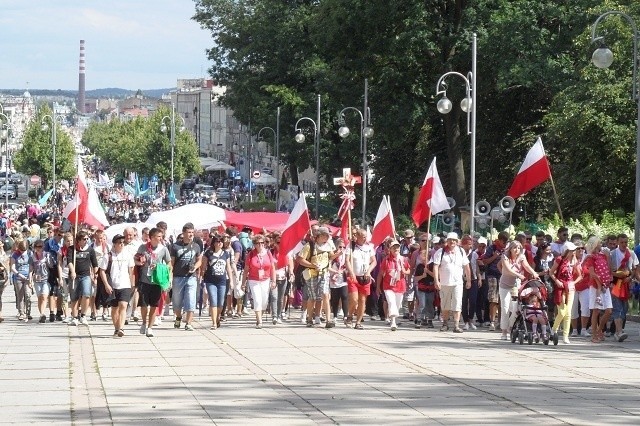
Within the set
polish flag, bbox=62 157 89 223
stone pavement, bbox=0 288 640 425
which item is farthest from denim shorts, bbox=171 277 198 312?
polish flag, bbox=62 157 89 223

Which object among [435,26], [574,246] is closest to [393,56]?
[435,26]

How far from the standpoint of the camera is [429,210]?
2589 cm

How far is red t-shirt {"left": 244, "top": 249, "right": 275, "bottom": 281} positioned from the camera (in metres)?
23.2

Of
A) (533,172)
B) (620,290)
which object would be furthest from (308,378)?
(533,172)

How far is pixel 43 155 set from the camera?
4464 inches

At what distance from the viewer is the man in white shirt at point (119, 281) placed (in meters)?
20.7

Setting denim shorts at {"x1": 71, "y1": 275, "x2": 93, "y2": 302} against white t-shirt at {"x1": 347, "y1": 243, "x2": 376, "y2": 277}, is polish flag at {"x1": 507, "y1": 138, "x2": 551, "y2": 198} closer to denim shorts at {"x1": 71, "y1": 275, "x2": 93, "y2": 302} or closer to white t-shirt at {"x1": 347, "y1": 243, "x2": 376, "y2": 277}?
white t-shirt at {"x1": 347, "y1": 243, "x2": 376, "y2": 277}

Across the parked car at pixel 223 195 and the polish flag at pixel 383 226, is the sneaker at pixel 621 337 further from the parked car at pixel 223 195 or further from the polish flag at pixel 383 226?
the parked car at pixel 223 195

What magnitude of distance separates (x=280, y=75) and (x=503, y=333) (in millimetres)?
46025

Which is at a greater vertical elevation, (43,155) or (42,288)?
(43,155)

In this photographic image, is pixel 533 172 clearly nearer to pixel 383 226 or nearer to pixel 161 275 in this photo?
pixel 383 226

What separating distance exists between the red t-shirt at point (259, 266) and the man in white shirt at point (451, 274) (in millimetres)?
2702

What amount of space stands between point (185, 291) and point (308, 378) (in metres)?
6.61

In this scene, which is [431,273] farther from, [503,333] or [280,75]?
[280,75]
